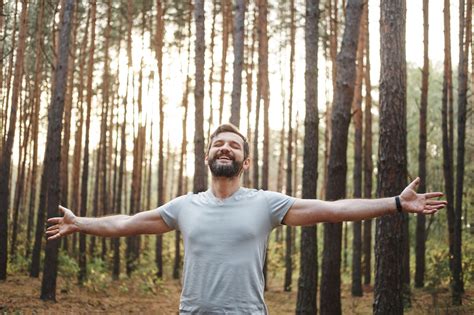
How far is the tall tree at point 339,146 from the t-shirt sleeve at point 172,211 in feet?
19.9

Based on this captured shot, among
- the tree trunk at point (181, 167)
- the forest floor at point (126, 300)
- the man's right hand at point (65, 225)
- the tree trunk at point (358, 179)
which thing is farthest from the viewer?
the tree trunk at point (181, 167)

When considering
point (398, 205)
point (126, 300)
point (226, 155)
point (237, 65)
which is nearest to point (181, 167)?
point (126, 300)

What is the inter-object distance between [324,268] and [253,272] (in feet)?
21.4

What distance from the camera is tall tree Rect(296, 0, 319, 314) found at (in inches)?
398

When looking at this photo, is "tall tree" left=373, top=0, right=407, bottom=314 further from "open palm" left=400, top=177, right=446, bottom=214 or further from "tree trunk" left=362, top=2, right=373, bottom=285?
"tree trunk" left=362, top=2, right=373, bottom=285

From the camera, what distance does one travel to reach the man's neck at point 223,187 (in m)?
3.09

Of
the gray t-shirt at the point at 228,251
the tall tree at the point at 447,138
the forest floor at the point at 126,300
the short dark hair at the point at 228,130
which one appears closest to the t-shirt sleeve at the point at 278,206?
the gray t-shirt at the point at 228,251

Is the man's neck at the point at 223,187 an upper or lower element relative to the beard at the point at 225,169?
lower

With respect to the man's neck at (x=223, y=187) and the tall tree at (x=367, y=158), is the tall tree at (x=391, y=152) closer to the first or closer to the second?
the man's neck at (x=223, y=187)

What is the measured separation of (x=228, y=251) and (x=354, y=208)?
30.2 inches

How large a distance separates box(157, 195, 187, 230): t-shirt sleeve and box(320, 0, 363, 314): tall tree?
6066mm

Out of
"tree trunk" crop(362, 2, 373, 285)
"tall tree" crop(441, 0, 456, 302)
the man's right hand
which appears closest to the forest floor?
"tree trunk" crop(362, 2, 373, 285)

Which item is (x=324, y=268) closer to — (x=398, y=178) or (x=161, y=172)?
(x=398, y=178)

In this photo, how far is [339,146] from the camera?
A: 9.02 m
